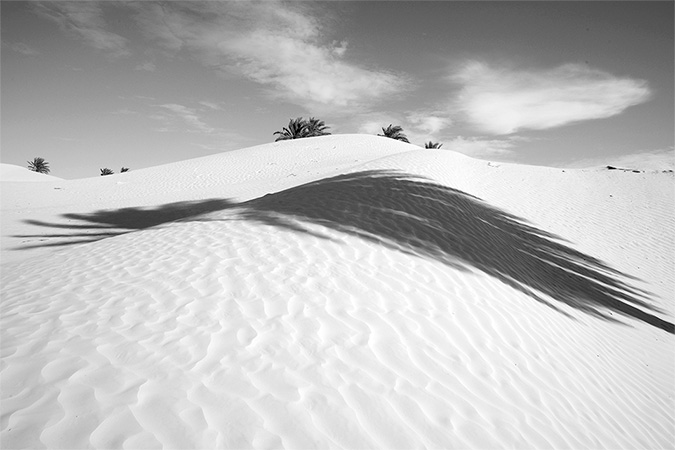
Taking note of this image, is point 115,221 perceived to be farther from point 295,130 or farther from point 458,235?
point 295,130

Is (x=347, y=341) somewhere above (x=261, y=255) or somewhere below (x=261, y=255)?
below

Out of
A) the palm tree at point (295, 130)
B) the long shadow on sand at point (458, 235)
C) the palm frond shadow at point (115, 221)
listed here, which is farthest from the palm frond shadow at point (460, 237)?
the palm tree at point (295, 130)

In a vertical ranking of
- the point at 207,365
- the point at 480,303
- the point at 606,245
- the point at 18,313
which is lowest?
the point at 606,245

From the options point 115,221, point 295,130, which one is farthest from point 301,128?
point 115,221

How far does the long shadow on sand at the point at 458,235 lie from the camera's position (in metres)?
5.04

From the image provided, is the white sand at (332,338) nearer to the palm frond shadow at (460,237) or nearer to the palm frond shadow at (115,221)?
the palm frond shadow at (460,237)

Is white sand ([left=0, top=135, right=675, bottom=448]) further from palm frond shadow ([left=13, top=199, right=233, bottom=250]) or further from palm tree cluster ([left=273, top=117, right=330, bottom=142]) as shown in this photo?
palm tree cluster ([left=273, top=117, right=330, bottom=142])

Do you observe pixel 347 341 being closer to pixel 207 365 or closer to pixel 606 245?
pixel 207 365

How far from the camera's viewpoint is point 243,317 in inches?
112

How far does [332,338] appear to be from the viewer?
8.67 feet

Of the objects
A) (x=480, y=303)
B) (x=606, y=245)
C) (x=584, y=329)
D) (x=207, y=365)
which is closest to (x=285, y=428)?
(x=207, y=365)

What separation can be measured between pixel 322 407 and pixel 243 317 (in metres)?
1.16

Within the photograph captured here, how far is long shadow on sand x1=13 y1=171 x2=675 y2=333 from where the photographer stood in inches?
198

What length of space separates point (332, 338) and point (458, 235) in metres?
3.96
